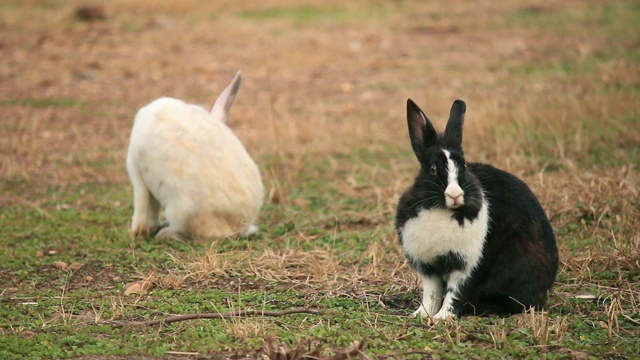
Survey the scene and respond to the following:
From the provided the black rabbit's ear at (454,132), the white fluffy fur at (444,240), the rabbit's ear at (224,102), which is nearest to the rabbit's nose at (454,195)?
the white fluffy fur at (444,240)

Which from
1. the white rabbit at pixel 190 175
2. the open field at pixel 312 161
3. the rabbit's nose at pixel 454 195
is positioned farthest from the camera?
the white rabbit at pixel 190 175

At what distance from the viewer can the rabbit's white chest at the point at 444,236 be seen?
4594 millimetres

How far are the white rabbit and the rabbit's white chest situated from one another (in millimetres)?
2036

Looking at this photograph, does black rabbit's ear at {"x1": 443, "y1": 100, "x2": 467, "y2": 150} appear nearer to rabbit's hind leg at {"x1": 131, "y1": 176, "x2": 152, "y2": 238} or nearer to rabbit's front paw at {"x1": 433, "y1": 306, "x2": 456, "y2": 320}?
rabbit's front paw at {"x1": 433, "y1": 306, "x2": 456, "y2": 320}

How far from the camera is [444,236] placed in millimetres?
4594

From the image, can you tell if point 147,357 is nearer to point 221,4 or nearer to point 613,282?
point 613,282

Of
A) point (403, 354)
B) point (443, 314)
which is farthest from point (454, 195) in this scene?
point (403, 354)

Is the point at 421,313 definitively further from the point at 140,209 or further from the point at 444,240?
the point at 140,209

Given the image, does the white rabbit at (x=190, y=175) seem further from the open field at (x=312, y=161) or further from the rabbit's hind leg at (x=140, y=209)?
the open field at (x=312, y=161)

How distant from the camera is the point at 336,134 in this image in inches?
392

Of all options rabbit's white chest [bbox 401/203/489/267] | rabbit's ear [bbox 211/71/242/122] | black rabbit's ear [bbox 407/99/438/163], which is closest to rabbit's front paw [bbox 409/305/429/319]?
rabbit's white chest [bbox 401/203/489/267]

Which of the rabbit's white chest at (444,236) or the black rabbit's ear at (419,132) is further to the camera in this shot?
the black rabbit's ear at (419,132)

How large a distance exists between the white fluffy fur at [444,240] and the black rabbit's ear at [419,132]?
35 centimetres

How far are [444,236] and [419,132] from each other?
1.95ft
